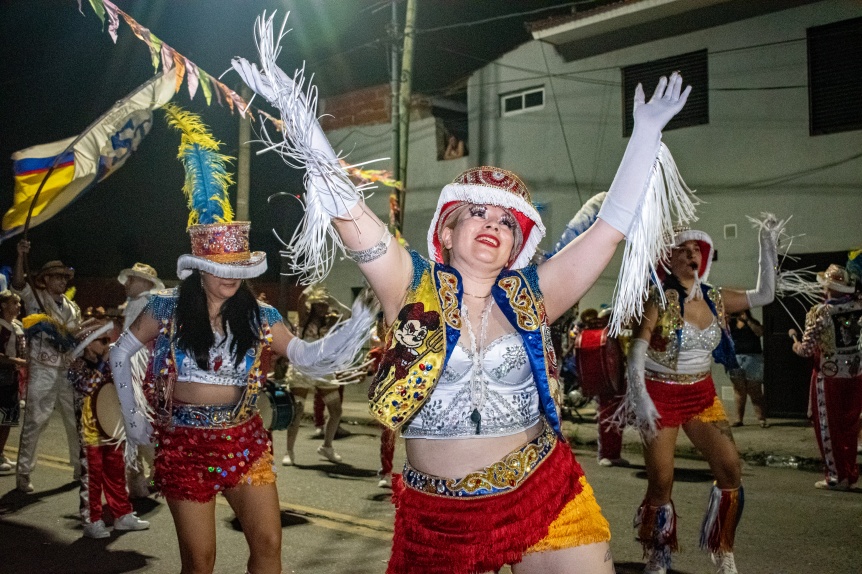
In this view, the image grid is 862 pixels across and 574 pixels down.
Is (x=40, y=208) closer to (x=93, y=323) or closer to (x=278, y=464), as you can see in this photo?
(x=93, y=323)

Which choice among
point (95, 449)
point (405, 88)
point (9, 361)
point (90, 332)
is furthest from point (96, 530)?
point (405, 88)

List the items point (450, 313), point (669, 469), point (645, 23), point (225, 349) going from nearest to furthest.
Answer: point (450, 313)
point (225, 349)
point (669, 469)
point (645, 23)

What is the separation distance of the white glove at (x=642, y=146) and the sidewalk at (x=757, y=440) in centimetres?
813

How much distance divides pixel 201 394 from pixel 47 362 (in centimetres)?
573

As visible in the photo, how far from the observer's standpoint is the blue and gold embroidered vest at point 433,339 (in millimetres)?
2703

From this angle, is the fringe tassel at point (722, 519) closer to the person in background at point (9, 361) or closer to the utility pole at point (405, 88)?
the person in background at point (9, 361)

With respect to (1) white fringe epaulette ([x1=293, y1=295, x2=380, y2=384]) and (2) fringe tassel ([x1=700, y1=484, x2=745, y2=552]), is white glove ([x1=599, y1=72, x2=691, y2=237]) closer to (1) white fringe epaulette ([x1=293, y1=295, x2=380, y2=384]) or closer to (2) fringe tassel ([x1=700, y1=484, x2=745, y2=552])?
(1) white fringe epaulette ([x1=293, y1=295, x2=380, y2=384])

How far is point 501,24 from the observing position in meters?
20.5

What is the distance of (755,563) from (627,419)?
132 cm

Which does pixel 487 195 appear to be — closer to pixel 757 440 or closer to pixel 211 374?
pixel 211 374

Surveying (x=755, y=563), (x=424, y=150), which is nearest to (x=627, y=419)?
(x=755, y=563)

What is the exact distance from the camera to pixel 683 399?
209 inches

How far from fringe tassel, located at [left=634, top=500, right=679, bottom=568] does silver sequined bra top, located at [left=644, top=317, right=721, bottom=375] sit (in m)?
0.92

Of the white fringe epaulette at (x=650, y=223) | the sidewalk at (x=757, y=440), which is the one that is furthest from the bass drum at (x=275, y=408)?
the sidewalk at (x=757, y=440)
